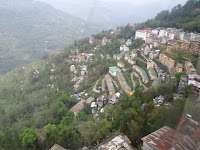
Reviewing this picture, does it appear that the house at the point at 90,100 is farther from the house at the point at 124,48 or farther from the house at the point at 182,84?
the house at the point at 124,48

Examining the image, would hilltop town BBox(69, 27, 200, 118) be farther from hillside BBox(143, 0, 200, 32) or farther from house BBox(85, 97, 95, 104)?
hillside BBox(143, 0, 200, 32)

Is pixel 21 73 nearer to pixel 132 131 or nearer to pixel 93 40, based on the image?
pixel 93 40

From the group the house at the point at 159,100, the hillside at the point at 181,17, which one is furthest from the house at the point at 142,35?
the house at the point at 159,100

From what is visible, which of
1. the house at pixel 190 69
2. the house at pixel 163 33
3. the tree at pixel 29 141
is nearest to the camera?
the tree at pixel 29 141

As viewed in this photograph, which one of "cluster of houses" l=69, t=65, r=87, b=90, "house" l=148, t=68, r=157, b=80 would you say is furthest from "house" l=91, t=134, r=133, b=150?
"cluster of houses" l=69, t=65, r=87, b=90

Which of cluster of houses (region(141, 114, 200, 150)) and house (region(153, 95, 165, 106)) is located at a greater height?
cluster of houses (region(141, 114, 200, 150))

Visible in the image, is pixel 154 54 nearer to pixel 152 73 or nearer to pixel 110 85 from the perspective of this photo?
pixel 152 73
